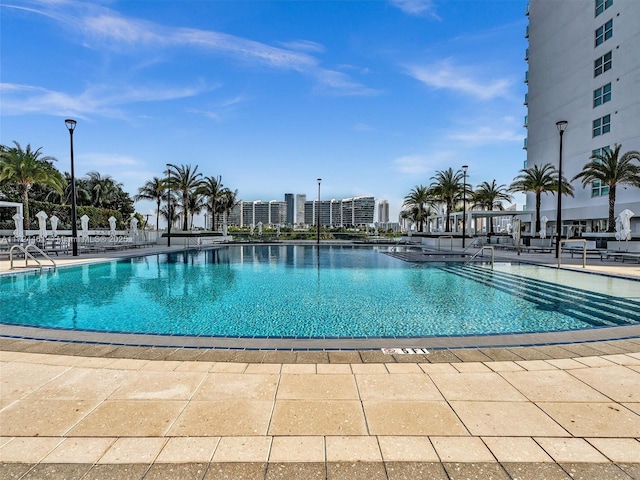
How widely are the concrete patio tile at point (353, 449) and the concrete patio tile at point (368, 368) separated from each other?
126 centimetres

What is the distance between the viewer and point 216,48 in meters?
18.3

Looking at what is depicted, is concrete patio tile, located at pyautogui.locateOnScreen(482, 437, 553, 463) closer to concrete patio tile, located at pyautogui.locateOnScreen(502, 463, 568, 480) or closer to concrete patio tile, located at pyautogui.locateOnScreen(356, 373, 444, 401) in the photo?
concrete patio tile, located at pyautogui.locateOnScreen(502, 463, 568, 480)

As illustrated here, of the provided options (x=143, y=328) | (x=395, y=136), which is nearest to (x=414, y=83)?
(x=395, y=136)

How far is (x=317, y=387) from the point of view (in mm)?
3479

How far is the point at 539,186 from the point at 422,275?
72.4ft

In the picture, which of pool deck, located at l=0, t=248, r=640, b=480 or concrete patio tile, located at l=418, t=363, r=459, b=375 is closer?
pool deck, located at l=0, t=248, r=640, b=480

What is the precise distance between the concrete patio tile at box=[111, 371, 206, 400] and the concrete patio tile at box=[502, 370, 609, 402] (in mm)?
3234

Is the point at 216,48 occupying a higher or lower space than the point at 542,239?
higher

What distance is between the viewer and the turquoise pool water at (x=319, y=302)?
22.3ft

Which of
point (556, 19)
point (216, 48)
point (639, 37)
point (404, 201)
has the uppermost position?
point (556, 19)

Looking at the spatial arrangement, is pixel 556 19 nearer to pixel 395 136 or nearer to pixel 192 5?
pixel 395 136

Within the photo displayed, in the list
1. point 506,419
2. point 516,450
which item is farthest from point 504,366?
point 516,450

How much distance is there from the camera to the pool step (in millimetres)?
7280

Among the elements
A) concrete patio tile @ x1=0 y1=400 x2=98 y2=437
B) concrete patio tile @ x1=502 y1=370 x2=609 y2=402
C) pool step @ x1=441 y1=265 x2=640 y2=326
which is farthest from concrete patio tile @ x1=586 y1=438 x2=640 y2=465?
pool step @ x1=441 y1=265 x2=640 y2=326
